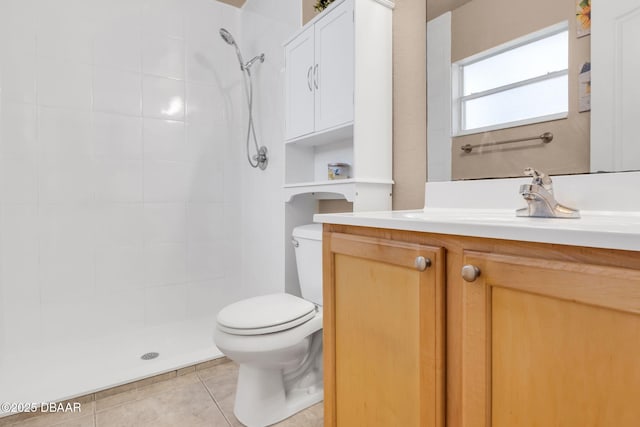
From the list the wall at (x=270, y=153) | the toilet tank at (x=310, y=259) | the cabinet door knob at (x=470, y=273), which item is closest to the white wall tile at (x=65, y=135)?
the wall at (x=270, y=153)

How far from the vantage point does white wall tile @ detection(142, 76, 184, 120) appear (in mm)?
2279

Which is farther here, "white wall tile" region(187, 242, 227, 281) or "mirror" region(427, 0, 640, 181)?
"white wall tile" region(187, 242, 227, 281)

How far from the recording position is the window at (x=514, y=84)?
1.00 m

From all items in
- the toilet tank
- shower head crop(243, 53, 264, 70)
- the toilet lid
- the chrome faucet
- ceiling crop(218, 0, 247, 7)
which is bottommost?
the toilet lid

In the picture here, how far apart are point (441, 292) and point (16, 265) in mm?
2302

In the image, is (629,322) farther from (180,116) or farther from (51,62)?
(51,62)

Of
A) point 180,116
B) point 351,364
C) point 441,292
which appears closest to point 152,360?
point 351,364

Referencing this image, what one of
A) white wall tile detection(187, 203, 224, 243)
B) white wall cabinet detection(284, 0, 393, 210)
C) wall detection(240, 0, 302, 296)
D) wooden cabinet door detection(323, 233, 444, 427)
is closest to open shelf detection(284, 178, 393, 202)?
white wall cabinet detection(284, 0, 393, 210)

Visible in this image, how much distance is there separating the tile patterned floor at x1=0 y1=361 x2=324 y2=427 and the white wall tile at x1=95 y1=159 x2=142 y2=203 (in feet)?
3.74

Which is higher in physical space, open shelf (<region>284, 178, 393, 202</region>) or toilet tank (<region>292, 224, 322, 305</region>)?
open shelf (<region>284, 178, 393, 202</region>)

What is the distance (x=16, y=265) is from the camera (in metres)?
1.96

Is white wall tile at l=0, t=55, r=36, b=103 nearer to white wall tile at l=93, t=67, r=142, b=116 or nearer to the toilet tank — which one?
white wall tile at l=93, t=67, r=142, b=116

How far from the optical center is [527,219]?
2.81 feet

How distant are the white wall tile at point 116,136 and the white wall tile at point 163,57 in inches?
13.8
